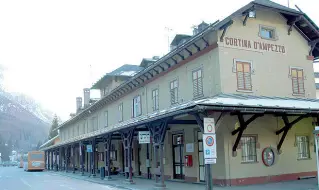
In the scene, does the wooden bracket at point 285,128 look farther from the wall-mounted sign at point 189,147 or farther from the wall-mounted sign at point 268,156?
the wall-mounted sign at point 189,147

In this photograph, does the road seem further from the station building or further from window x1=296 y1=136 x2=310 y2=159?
window x1=296 y1=136 x2=310 y2=159

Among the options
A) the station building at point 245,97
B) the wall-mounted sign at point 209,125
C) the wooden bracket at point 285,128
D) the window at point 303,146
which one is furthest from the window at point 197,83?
the window at point 303,146

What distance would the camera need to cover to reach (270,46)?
65.0ft

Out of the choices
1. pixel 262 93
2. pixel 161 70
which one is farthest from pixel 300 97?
pixel 161 70

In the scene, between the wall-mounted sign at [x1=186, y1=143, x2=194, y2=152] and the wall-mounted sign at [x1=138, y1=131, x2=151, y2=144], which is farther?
the wall-mounted sign at [x1=186, y1=143, x2=194, y2=152]

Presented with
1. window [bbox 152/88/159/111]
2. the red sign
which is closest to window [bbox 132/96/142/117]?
window [bbox 152/88/159/111]

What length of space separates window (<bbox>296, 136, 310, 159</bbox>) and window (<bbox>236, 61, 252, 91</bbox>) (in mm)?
Result: 4369

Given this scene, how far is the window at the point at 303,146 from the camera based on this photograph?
785 inches

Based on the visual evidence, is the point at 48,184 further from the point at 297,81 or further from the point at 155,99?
the point at 297,81

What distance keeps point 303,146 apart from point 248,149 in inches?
160

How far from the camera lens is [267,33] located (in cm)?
1995

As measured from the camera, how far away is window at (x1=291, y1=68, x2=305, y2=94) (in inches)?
802

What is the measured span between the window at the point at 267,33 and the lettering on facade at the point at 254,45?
43cm

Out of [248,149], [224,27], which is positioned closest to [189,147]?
[248,149]
